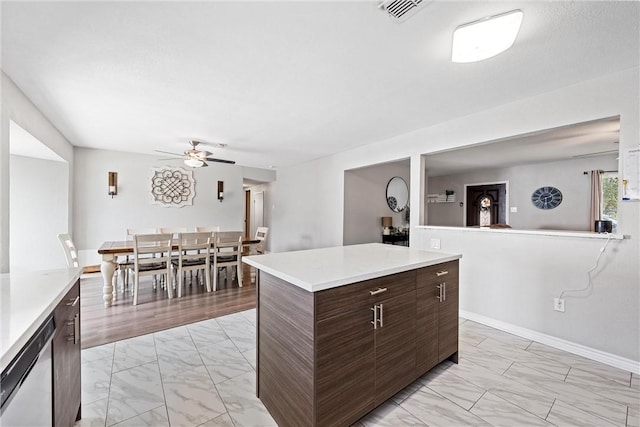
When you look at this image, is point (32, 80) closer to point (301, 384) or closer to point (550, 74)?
point (301, 384)

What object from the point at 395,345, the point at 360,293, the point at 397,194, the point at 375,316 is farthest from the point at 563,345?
the point at 397,194

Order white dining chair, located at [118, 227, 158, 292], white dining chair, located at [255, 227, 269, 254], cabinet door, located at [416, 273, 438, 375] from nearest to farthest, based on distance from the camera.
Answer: cabinet door, located at [416, 273, 438, 375], white dining chair, located at [118, 227, 158, 292], white dining chair, located at [255, 227, 269, 254]

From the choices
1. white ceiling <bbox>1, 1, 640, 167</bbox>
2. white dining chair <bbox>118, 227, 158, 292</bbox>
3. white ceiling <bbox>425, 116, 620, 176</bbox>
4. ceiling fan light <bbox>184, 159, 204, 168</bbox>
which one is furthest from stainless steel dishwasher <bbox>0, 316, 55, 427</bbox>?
white ceiling <bbox>425, 116, 620, 176</bbox>

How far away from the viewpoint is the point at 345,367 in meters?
1.37

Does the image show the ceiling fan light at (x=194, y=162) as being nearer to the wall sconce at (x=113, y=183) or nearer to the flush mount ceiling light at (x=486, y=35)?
the wall sconce at (x=113, y=183)

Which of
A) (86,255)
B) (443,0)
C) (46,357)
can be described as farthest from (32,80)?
(86,255)

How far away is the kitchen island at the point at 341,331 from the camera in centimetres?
129

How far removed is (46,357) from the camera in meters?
1.02

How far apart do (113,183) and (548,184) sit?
8.69 metres

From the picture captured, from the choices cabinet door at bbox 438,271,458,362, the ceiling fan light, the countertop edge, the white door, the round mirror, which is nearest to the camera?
the countertop edge

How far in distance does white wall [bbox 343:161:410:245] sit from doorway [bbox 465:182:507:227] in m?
2.35

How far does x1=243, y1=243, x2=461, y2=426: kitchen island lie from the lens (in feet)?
4.22

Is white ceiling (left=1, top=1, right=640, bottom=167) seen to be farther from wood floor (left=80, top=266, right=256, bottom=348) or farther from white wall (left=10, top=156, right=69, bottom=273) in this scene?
wood floor (left=80, top=266, right=256, bottom=348)

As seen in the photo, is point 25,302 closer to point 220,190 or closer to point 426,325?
point 426,325
